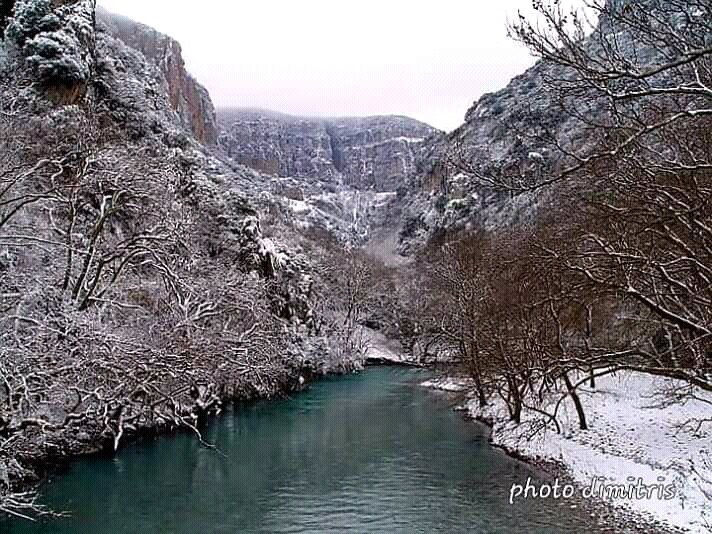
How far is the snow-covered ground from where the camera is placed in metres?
14.2

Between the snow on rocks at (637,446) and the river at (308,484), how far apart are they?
1.19 m

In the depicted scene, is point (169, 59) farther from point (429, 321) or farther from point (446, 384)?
point (446, 384)

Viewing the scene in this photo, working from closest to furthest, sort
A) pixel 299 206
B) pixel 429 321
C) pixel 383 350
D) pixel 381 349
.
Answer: pixel 429 321 → pixel 383 350 → pixel 381 349 → pixel 299 206

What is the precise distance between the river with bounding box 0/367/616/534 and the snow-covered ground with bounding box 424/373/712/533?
1.22 meters

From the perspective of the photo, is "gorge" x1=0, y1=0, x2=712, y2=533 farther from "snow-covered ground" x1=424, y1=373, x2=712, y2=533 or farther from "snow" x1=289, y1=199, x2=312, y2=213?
"snow" x1=289, y1=199, x2=312, y2=213

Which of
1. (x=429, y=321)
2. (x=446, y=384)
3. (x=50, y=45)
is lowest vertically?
(x=446, y=384)

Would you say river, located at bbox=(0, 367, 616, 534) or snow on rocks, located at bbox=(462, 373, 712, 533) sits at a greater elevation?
snow on rocks, located at bbox=(462, 373, 712, 533)

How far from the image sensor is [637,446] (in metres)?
18.8

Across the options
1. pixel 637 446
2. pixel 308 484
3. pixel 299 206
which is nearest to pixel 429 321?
pixel 637 446

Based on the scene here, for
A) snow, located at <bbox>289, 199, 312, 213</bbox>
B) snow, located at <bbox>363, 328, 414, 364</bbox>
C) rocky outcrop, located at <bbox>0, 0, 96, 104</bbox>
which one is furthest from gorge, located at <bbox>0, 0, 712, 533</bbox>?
snow, located at <bbox>289, 199, 312, 213</bbox>

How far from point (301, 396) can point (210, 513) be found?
909 inches

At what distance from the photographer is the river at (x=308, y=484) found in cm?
1496

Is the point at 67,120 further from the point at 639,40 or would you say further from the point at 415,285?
the point at 415,285

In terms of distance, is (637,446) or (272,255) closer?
(637,446)
